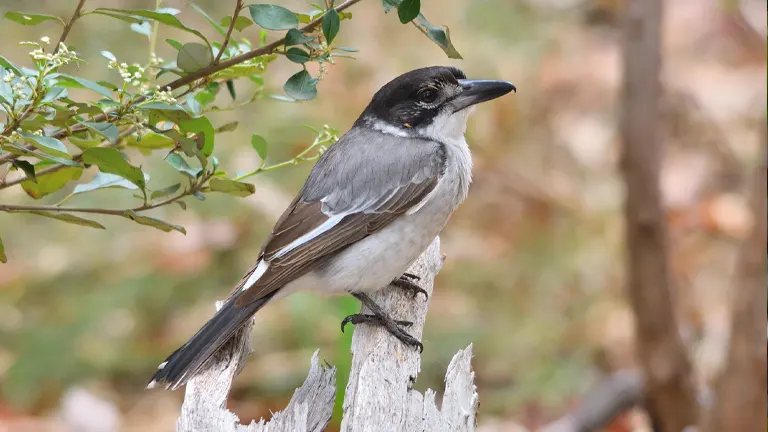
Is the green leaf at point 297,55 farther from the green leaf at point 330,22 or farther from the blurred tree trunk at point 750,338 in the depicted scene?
the blurred tree trunk at point 750,338

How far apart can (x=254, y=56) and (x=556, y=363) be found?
335 cm

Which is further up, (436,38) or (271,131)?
(271,131)

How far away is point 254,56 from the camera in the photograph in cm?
212

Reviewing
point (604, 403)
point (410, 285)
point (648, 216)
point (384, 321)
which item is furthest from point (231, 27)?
point (604, 403)

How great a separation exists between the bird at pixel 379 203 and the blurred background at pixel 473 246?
0.50 m

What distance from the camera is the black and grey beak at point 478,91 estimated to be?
124 inches

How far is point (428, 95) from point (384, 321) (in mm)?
830

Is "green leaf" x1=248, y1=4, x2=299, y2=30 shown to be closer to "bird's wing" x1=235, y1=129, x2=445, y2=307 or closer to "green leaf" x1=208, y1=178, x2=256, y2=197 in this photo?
"green leaf" x1=208, y1=178, x2=256, y2=197

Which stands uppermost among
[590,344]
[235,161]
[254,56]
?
[235,161]

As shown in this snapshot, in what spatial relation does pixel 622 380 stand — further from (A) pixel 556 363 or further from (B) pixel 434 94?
(B) pixel 434 94

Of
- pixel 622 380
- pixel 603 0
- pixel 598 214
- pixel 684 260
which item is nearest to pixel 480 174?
pixel 598 214

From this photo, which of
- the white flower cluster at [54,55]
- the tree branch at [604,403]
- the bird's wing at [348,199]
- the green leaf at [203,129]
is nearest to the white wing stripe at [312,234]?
the bird's wing at [348,199]

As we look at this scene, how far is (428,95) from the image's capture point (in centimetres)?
322

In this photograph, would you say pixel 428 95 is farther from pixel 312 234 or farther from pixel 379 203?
pixel 312 234
